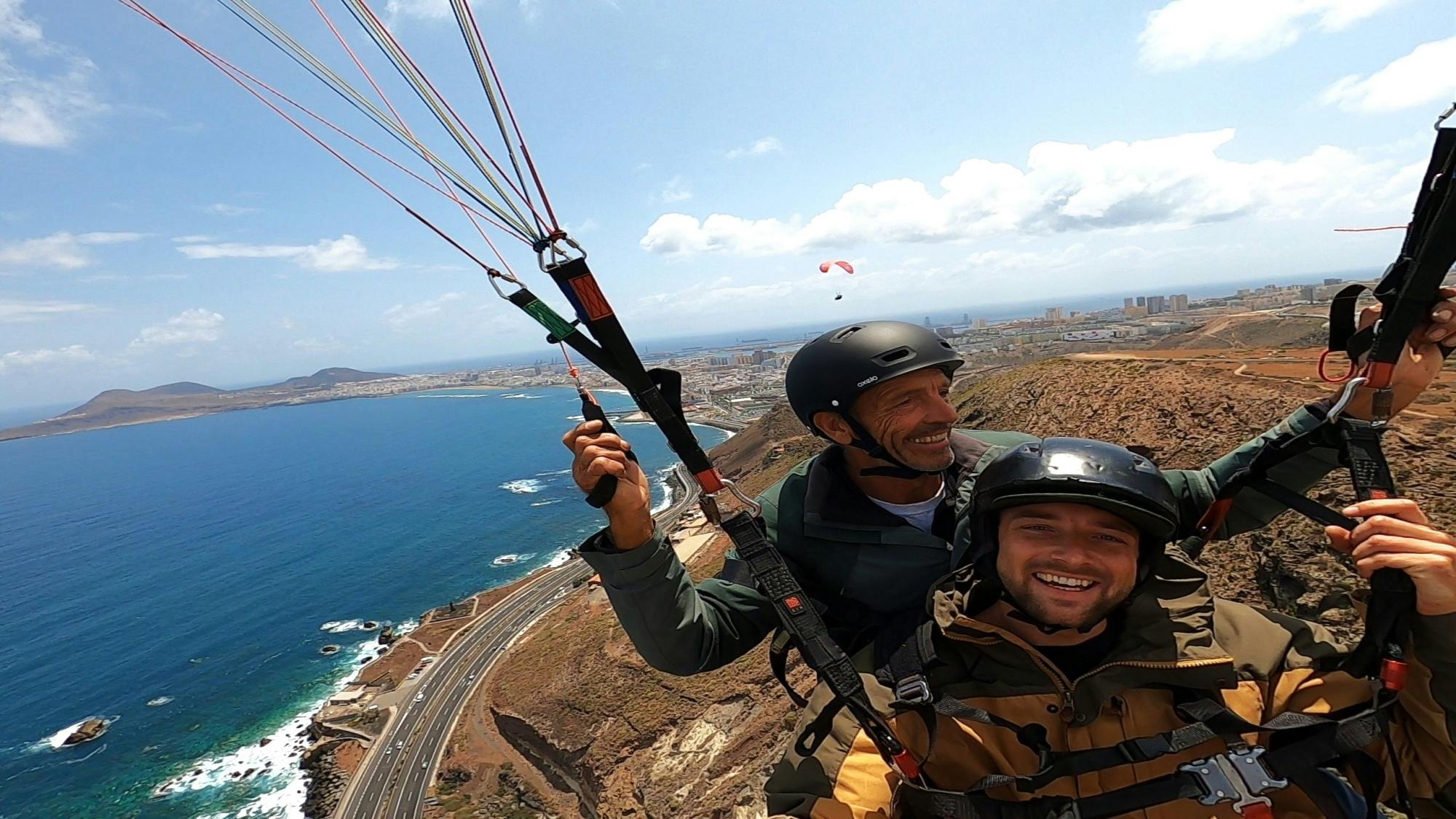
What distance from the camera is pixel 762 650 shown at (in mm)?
22672

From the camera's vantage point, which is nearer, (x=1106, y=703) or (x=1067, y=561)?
(x=1106, y=703)

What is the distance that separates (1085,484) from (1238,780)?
1.38m

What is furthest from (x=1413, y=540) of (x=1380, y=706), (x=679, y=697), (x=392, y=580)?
(x=392, y=580)

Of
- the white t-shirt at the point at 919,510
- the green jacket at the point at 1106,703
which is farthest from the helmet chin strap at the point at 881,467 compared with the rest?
the green jacket at the point at 1106,703

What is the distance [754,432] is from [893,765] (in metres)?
86.3

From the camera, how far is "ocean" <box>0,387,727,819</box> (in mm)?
38031

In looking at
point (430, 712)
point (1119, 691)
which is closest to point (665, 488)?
point (430, 712)

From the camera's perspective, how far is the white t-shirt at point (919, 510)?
4293 mm

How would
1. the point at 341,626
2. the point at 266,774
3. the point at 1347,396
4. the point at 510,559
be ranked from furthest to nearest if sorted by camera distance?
the point at 510,559
the point at 341,626
the point at 266,774
the point at 1347,396

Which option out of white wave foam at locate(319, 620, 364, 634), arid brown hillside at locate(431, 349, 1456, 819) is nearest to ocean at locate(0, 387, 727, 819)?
white wave foam at locate(319, 620, 364, 634)

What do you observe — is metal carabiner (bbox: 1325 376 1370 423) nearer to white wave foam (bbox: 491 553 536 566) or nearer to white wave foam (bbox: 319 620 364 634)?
white wave foam (bbox: 319 620 364 634)

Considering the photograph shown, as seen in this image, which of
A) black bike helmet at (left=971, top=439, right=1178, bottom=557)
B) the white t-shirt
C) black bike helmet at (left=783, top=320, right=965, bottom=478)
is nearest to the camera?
black bike helmet at (left=971, top=439, right=1178, bottom=557)

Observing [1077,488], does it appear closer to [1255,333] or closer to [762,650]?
[762,650]

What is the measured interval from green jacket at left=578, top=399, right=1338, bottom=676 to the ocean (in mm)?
41839
